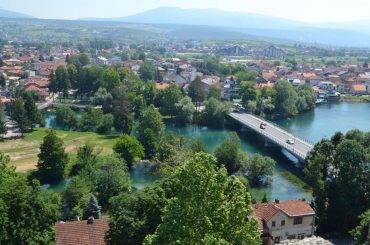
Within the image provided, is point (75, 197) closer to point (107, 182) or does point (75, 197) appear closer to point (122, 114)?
point (107, 182)

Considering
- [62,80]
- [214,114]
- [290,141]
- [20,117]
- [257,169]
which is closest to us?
[257,169]

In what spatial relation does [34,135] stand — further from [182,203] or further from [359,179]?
[182,203]

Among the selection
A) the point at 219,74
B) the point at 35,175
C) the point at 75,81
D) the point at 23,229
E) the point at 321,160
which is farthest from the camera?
the point at 219,74

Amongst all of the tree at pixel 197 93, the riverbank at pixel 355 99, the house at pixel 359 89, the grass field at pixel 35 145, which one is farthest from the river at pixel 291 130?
the house at pixel 359 89

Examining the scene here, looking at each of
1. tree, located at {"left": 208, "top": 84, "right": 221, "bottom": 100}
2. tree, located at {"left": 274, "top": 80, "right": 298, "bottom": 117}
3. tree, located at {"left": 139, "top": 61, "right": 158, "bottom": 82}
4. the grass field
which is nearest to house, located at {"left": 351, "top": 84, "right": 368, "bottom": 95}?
tree, located at {"left": 274, "top": 80, "right": 298, "bottom": 117}

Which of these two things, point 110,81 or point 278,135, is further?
point 110,81

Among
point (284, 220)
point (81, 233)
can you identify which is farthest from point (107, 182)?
point (284, 220)

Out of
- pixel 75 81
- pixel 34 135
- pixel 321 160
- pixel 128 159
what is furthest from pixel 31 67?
pixel 321 160

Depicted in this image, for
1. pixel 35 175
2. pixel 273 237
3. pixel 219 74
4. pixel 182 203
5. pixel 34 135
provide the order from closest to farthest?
pixel 182 203
pixel 273 237
pixel 35 175
pixel 34 135
pixel 219 74

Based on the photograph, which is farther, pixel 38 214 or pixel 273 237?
pixel 273 237
